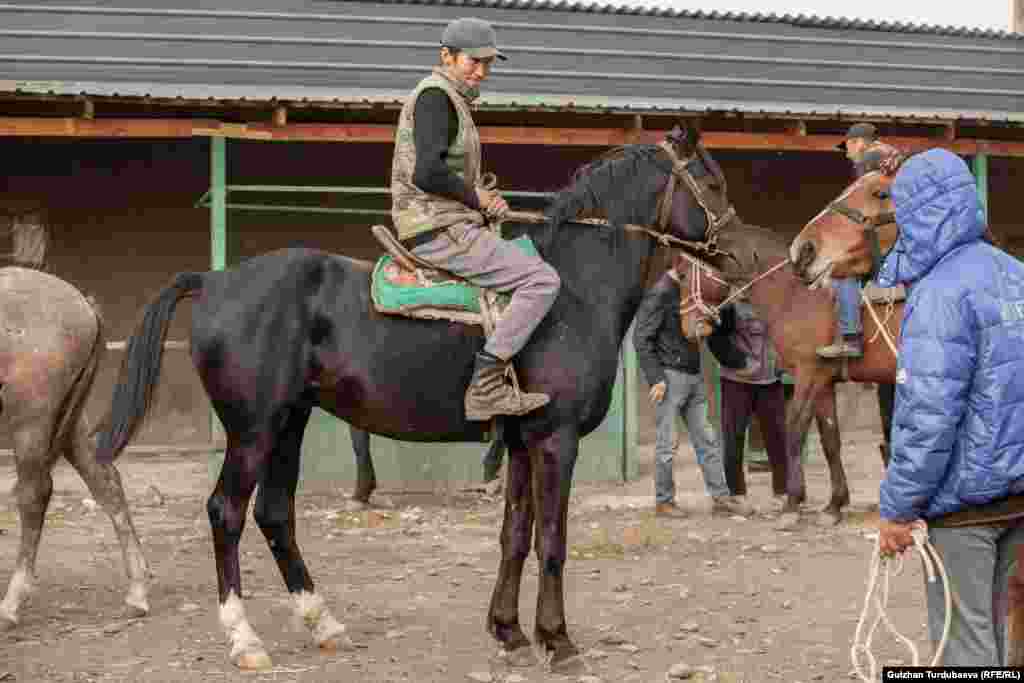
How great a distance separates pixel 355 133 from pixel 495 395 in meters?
6.52

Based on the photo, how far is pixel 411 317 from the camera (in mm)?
6984

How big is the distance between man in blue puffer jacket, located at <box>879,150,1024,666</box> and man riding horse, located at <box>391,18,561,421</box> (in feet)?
8.19

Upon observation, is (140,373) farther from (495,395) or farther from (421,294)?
(495,395)

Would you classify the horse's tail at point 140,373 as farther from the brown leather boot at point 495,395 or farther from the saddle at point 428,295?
the brown leather boot at point 495,395

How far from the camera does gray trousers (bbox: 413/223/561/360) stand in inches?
264

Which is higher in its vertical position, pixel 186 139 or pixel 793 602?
pixel 186 139

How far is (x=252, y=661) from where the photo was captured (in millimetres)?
6695

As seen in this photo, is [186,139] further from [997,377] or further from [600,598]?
[997,377]

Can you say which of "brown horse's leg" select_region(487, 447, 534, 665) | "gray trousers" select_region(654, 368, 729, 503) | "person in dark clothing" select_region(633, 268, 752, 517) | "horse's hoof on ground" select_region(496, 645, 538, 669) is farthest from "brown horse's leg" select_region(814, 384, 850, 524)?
"horse's hoof on ground" select_region(496, 645, 538, 669)

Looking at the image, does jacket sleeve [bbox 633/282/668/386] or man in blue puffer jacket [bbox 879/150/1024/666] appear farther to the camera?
jacket sleeve [bbox 633/282/668/386]

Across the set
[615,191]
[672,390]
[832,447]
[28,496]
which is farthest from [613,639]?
[672,390]

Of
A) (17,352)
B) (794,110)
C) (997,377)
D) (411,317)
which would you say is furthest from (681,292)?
(997,377)

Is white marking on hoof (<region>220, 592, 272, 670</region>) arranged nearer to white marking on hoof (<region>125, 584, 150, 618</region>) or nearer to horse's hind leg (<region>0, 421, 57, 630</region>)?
white marking on hoof (<region>125, 584, 150, 618</region>)

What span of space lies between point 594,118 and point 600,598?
7328 mm
